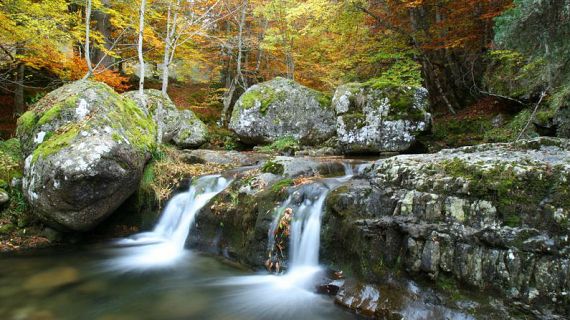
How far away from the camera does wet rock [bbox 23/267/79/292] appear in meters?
4.70

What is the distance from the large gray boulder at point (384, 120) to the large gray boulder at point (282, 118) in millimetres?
2291

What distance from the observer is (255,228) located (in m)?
5.25

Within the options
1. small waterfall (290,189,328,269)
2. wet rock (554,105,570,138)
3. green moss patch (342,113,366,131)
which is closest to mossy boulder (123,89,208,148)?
green moss patch (342,113,366,131)

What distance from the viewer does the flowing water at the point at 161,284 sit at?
160 inches

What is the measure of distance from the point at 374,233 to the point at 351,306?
0.85 metres

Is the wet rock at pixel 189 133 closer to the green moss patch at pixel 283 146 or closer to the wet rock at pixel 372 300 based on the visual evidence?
the green moss patch at pixel 283 146

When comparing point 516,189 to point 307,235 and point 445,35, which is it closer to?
point 307,235

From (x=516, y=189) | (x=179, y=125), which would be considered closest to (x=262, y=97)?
(x=179, y=125)

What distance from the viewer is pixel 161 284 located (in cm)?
491

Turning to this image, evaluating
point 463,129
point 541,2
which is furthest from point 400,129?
point 541,2

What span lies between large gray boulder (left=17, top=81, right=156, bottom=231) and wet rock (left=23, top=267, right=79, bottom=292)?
1.04 meters

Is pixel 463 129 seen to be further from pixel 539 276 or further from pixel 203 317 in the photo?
pixel 203 317

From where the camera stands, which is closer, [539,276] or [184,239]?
[539,276]

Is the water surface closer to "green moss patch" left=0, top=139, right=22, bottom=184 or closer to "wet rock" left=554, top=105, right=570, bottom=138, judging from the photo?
"green moss patch" left=0, top=139, right=22, bottom=184
